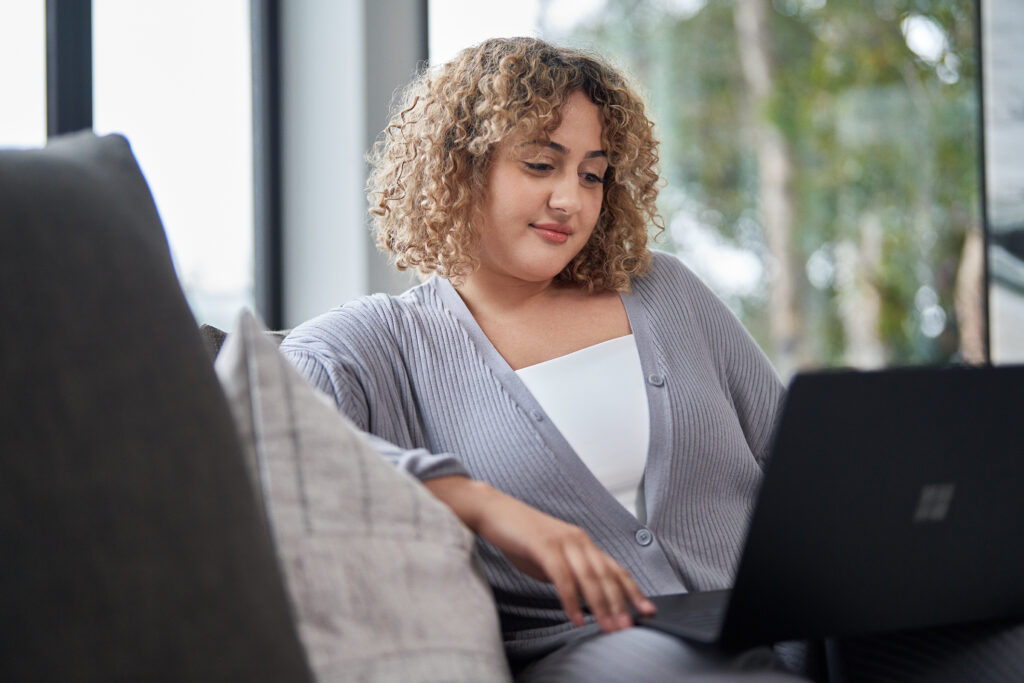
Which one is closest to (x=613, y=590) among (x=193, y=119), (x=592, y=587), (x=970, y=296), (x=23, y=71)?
(x=592, y=587)

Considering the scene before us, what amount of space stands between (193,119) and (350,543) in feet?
5.54

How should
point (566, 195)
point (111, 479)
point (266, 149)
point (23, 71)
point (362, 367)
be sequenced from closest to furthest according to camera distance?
Answer: point (111, 479)
point (362, 367)
point (566, 195)
point (23, 71)
point (266, 149)

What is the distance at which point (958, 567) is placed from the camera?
2.92 ft

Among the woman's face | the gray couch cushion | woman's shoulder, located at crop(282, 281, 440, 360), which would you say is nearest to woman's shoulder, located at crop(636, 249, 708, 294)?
the woman's face

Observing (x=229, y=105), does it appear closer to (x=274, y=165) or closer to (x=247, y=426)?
(x=274, y=165)

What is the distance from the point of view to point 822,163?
11.6ft

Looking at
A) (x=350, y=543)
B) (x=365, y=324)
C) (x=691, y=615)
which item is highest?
(x=365, y=324)

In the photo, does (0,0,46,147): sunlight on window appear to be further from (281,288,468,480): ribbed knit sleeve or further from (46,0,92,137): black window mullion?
(281,288,468,480): ribbed knit sleeve

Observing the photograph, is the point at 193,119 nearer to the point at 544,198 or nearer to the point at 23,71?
the point at 23,71

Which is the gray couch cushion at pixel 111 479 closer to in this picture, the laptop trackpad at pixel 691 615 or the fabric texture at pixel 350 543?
the fabric texture at pixel 350 543

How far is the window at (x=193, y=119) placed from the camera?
1997 millimetres

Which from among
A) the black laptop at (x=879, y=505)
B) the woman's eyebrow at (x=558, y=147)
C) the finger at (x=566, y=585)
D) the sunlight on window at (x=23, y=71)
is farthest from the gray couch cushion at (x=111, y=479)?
the sunlight on window at (x=23, y=71)

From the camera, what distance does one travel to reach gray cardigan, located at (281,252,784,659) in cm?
121

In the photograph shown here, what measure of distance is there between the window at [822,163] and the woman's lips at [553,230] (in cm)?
213
